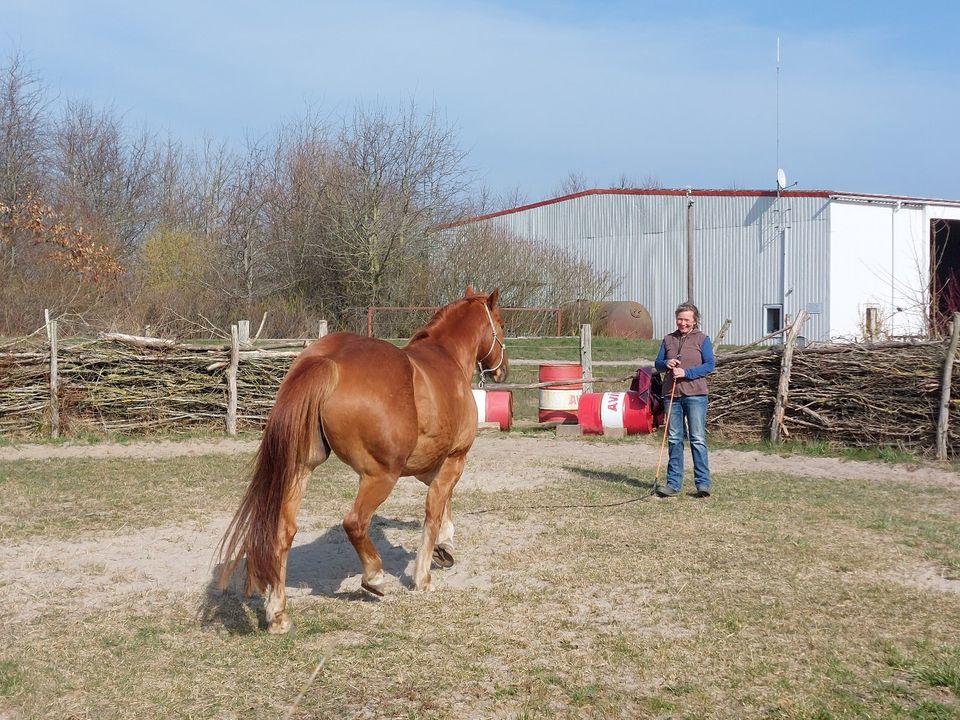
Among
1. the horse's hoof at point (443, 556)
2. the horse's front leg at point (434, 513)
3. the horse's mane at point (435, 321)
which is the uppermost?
the horse's mane at point (435, 321)

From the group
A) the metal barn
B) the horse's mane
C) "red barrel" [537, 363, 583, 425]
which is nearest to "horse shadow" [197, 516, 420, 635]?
the horse's mane

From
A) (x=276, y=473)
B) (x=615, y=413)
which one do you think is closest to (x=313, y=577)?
(x=276, y=473)

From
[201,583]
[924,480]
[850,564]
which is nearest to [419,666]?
[201,583]

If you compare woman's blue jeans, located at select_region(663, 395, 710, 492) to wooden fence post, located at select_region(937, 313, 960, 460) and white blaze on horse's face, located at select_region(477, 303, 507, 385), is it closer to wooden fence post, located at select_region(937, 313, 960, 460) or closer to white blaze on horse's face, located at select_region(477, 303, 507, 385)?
white blaze on horse's face, located at select_region(477, 303, 507, 385)

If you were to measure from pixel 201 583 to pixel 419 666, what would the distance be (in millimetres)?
2138

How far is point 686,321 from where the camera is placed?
909cm

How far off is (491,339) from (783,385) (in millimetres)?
7112

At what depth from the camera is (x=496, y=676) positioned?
4480 millimetres

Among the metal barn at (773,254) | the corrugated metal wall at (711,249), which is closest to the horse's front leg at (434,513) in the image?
the metal barn at (773,254)

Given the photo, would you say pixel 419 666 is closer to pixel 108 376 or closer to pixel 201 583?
pixel 201 583

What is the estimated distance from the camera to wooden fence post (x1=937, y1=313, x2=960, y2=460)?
11.4m

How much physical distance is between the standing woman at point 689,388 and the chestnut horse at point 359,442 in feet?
11.0

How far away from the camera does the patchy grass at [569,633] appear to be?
13.8ft

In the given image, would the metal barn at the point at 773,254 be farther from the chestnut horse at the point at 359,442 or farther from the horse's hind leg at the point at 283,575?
the horse's hind leg at the point at 283,575
